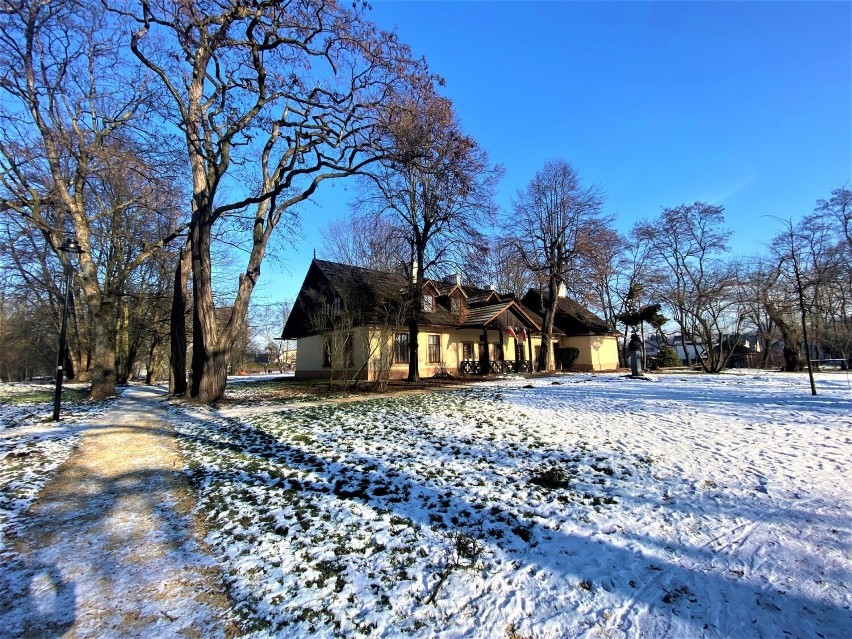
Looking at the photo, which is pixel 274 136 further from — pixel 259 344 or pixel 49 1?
pixel 259 344

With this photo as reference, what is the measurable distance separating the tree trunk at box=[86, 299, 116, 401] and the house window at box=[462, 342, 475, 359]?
58.8 ft

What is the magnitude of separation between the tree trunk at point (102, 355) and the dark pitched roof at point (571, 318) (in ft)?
85.8

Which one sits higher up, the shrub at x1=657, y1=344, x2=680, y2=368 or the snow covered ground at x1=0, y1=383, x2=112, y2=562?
the shrub at x1=657, y1=344, x2=680, y2=368

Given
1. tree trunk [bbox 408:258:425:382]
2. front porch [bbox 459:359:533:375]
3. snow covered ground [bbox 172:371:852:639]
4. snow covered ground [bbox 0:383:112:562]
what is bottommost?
snow covered ground [bbox 172:371:852:639]

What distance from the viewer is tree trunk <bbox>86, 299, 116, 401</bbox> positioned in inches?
569

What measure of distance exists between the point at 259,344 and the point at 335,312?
5304 centimetres

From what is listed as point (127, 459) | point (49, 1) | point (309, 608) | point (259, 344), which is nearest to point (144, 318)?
point (49, 1)

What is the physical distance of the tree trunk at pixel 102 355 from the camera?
1446cm

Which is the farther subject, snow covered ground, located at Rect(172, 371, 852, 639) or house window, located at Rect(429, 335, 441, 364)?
house window, located at Rect(429, 335, 441, 364)

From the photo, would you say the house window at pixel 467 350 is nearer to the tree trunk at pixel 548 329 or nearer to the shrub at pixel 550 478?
the tree trunk at pixel 548 329

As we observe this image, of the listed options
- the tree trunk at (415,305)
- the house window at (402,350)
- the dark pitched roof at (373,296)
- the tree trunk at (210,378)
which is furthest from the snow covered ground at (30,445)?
the house window at (402,350)

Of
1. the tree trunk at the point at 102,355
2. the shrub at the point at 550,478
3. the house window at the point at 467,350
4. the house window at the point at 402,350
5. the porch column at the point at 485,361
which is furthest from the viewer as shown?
the house window at the point at 467,350

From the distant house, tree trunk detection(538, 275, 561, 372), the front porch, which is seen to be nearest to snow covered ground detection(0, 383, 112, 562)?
the distant house

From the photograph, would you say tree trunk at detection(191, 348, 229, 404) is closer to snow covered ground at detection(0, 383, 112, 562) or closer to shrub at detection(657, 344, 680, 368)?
snow covered ground at detection(0, 383, 112, 562)
